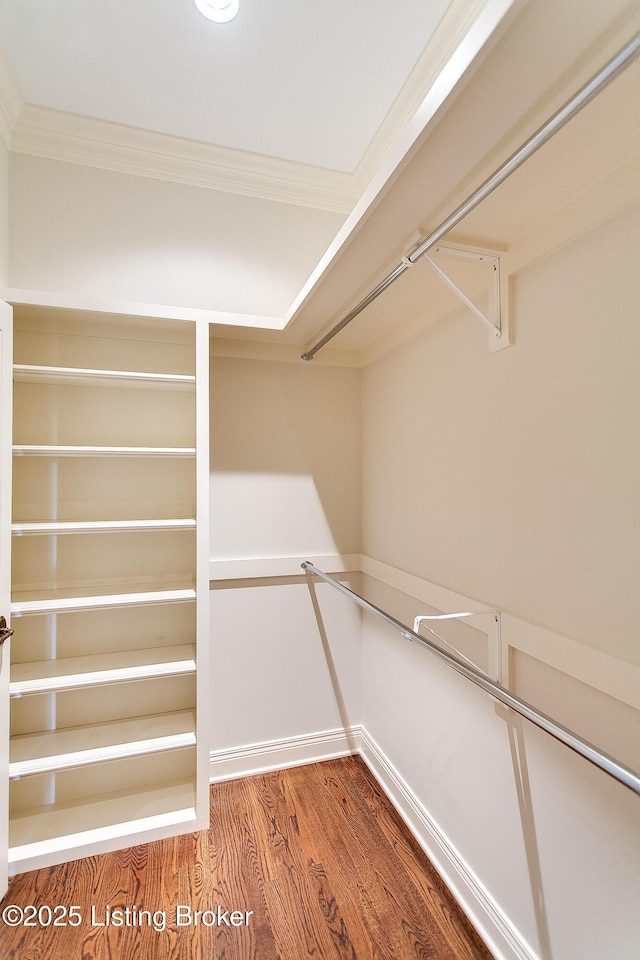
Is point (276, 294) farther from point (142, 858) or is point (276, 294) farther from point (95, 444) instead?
point (142, 858)

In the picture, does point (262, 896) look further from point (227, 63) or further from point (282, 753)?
point (227, 63)

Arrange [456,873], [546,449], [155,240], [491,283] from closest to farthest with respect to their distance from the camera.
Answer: [546,449] < [491,283] < [456,873] < [155,240]

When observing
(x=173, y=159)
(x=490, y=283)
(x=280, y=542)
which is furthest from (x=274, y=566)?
(x=173, y=159)

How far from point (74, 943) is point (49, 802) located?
592 mm

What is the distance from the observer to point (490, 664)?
1.30 metres

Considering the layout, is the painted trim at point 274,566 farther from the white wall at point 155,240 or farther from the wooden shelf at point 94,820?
the white wall at point 155,240

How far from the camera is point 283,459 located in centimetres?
219

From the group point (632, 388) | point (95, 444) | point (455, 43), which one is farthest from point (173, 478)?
point (455, 43)

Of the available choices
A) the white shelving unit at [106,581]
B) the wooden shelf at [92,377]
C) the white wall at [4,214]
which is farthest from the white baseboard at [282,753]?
the white wall at [4,214]

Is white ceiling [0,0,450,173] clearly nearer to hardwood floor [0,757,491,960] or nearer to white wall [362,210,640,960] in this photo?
white wall [362,210,640,960]

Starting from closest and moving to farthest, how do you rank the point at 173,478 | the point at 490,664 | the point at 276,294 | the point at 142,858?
the point at 490,664, the point at 142,858, the point at 173,478, the point at 276,294

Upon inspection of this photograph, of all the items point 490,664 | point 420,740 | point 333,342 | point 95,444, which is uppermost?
point 333,342

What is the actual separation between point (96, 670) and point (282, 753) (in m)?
0.98

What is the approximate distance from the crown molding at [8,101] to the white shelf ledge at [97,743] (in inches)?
91.5
